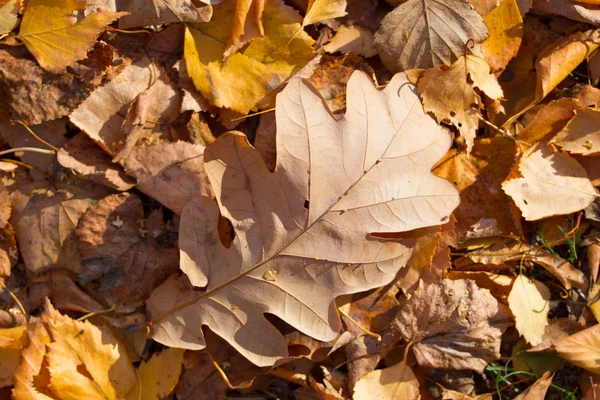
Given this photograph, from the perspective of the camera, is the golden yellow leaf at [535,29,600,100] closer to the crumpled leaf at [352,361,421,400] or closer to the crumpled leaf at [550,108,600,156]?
the crumpled leaf at [550,108,600,156]

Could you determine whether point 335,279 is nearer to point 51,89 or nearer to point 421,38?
point 421,38

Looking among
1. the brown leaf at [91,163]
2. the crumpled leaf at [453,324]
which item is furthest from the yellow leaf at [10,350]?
the crumpled leaf at [453,324]

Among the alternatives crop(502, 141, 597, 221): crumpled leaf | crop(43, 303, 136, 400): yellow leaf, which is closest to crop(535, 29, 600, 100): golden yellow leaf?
crop(502, 141, 597, 221): crumpled leaf


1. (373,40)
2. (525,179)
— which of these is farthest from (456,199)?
(373,40)

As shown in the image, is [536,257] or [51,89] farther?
[536,257]

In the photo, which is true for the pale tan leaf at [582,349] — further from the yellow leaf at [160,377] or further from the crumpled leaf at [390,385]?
the yellow leaf at [160,377]

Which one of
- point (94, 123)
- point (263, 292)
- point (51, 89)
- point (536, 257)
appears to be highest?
point (51, 89)
